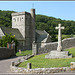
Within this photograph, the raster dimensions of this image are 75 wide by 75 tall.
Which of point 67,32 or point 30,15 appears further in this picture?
point 67,32

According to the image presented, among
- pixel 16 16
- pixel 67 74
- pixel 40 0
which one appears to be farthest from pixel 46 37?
pixel 67 74

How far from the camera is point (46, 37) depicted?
53781mm

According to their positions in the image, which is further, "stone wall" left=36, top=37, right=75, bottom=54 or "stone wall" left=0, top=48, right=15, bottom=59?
"stone wall" left=36, top=37, right=75, bottom=54

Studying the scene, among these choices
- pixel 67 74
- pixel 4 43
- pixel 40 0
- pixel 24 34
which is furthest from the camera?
pixel 24 34

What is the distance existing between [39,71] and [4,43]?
21.6m

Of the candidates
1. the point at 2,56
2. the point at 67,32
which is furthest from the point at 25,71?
the point at 67,32

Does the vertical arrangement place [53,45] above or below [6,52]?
above

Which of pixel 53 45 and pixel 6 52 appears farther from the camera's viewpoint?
pixel 53 45

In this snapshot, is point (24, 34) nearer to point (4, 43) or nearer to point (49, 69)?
point (4, 43)

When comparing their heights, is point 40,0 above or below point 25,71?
above

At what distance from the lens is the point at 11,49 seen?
2725 cm

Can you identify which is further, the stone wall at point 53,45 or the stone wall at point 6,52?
the stone wall at point 53,45

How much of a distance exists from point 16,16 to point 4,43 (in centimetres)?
2288

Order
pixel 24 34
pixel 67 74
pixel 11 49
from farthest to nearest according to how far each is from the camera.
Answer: pixel 24 34, pixel 11 49, pixel 67 74
